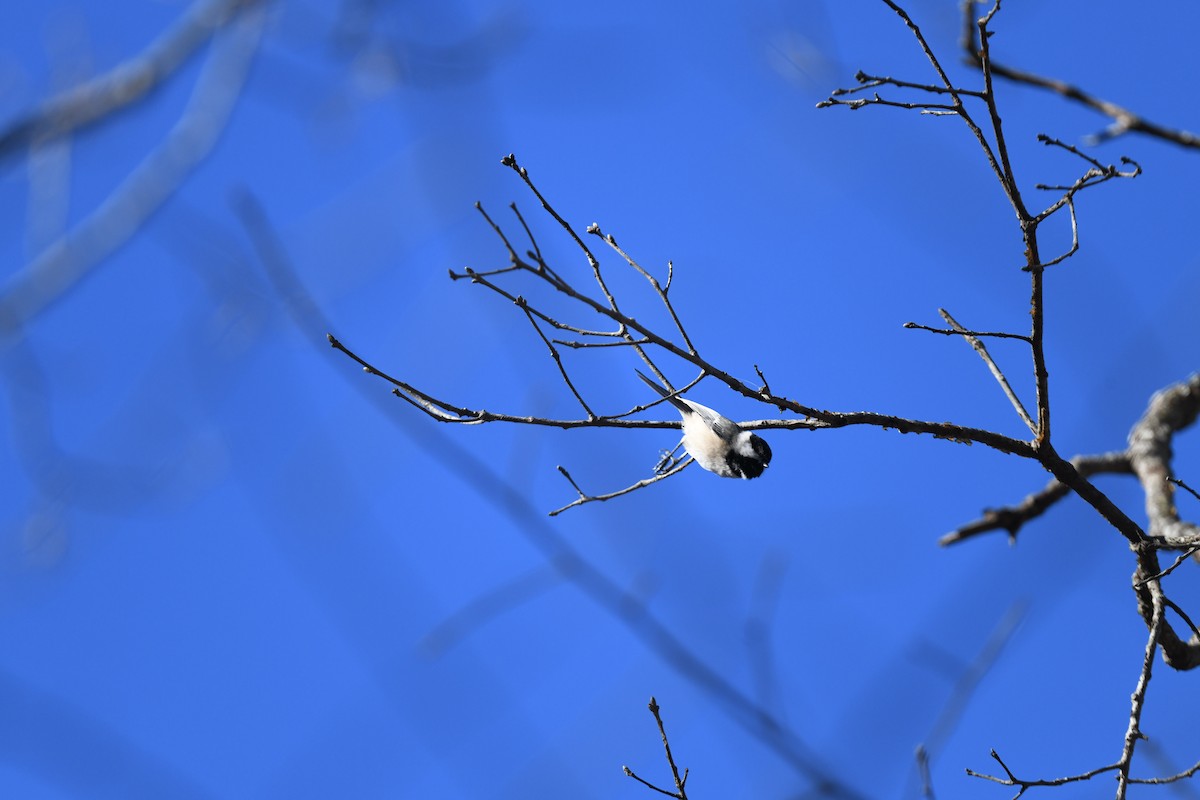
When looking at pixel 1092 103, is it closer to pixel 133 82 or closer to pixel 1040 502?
pixel 1040 502

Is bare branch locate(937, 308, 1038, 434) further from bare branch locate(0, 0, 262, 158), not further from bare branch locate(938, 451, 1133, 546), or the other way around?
bare branch locate(0, 0, 262, 158)

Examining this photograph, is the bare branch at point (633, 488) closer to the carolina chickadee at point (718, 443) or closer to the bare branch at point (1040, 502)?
the carolina chickadee at point (718, 443)

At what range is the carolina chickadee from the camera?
173 cm

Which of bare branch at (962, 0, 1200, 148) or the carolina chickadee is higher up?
bare branch at (962, 0, 1200, 148)

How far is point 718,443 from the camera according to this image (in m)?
1.73

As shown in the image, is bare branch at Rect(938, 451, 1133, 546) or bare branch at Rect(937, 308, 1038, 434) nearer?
bare branch at Rect(937, 308, 1038, 434)

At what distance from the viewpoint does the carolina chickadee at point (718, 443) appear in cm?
173

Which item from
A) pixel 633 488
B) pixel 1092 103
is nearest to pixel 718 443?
pixel 633 488

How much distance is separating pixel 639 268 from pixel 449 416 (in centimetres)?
44

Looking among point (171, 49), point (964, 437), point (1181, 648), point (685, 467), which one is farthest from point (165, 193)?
point (1181, 648)

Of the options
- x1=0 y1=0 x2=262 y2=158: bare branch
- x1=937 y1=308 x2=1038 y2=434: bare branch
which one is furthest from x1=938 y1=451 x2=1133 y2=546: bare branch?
x1=0 y1=0 x2=262 y2=158: bare branch

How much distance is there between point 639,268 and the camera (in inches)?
69.3

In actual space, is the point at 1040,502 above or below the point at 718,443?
above

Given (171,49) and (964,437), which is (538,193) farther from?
(171,49)
